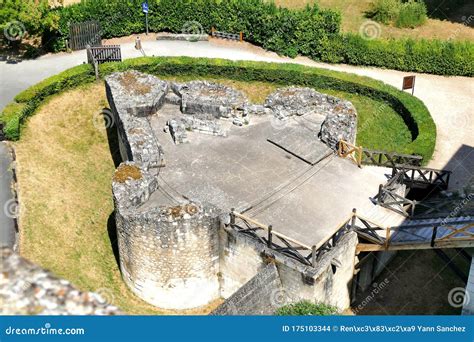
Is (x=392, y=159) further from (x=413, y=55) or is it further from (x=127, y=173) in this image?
(x=413, y=55)

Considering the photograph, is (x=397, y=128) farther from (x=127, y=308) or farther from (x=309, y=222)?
(x=127, y=308)

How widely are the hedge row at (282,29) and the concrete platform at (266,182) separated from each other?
11.8 m

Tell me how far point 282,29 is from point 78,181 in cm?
1546

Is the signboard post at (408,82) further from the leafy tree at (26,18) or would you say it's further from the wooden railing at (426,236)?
the leafy tree at (26,18)

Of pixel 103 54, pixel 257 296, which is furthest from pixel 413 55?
pixel 257 296

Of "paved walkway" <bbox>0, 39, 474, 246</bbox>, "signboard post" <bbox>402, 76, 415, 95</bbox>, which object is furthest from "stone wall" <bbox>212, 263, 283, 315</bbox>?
"signboard post" <bbox>402, 76, 415, 95</bbox>

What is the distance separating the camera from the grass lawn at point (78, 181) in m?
26.2

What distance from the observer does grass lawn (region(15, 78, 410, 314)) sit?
85.9 feet

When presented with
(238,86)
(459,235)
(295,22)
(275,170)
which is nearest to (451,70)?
(295,22)

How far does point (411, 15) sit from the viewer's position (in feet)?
151

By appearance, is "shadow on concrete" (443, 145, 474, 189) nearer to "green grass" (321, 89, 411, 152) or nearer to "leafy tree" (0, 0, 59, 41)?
"green grass" (321, 89, 411, 152)

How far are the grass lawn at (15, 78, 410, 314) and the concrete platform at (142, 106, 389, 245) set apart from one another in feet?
12.8

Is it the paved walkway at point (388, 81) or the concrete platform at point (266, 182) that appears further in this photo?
the paved walkway at point (388, 81)

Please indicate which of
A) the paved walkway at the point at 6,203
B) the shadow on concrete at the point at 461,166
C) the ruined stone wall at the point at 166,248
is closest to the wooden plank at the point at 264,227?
the ruined stone wall at the point at 166,248
